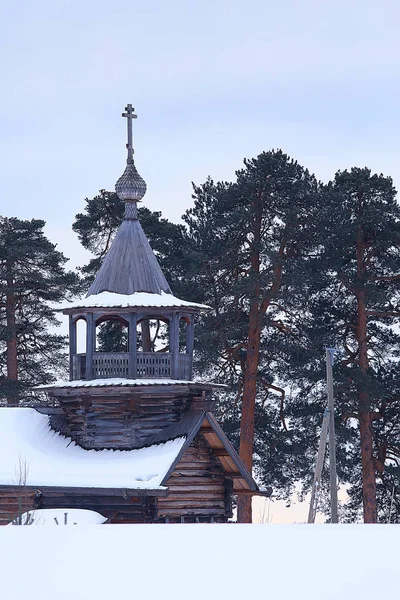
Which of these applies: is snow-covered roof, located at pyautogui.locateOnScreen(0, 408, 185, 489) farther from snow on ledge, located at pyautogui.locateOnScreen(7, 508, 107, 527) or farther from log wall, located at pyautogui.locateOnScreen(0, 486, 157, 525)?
snow on ledge, located at pyautogui.locateOnScreen(7, 508, 107, 527)

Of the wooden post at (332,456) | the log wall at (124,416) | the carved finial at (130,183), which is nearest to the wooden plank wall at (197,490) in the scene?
the log wall at (124,416)

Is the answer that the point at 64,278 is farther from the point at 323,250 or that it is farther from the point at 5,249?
the point at 323,250

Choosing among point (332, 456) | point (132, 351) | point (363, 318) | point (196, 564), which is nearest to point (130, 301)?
point (132, 351)

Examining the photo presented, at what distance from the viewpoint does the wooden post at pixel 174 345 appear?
29.6 m

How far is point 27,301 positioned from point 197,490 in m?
15.8

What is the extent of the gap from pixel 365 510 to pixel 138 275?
12329 mm

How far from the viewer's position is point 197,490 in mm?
28984

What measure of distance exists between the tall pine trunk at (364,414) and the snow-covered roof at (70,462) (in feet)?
36.8

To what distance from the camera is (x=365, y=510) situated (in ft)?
125

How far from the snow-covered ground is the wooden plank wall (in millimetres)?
19823

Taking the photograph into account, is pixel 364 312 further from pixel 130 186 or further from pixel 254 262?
pixel 130 186

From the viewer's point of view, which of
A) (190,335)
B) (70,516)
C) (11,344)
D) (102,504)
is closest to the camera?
(70,516)

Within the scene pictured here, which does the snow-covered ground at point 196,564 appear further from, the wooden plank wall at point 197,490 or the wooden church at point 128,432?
the wooden plank wall at point 197,490

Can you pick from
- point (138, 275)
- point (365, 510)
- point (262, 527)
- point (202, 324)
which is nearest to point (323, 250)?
point (202, 324)
